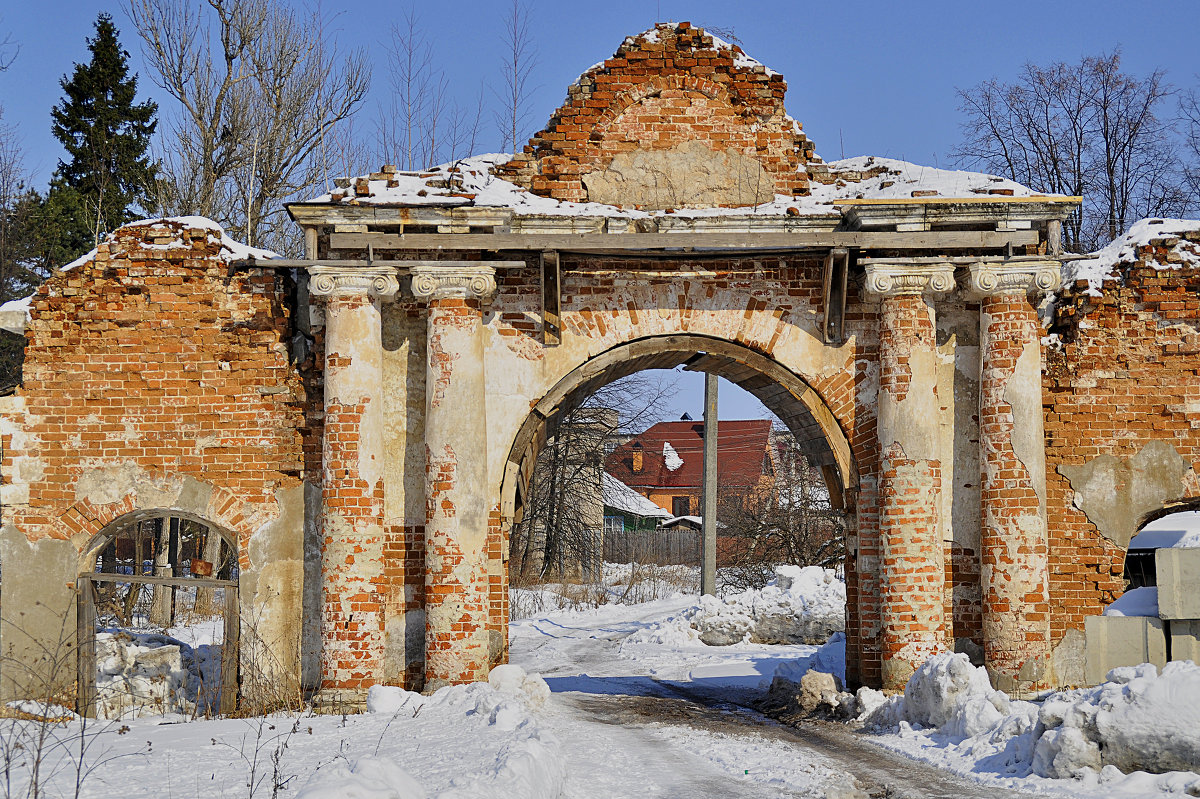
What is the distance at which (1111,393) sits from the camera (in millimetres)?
9703

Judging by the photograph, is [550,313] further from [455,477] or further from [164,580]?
[164,580]

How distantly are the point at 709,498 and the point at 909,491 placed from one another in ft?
35.5

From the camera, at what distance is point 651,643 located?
54.2ft

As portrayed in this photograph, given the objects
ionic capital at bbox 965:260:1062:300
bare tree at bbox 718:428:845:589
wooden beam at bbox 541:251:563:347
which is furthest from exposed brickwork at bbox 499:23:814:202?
bare tree at bbox 718:428:845:589

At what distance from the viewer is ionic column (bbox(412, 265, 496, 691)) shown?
921 cm

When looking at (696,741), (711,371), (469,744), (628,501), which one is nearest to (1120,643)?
(696,741)

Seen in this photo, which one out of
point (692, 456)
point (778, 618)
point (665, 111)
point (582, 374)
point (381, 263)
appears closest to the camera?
point (381, 263)

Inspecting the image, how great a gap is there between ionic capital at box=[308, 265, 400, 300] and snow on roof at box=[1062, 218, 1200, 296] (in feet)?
19.4

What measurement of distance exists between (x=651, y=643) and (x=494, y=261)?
8628mm

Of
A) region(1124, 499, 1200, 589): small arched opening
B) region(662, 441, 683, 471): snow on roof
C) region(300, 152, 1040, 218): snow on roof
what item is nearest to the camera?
region(300, 152, 1040, 218): snow on roof

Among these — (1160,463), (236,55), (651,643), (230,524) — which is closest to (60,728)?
(230,524)

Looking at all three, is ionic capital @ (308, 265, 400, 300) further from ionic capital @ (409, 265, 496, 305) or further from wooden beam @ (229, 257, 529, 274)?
ionic capital @ (409, 265, 496, 305)

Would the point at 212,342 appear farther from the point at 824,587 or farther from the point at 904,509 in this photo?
the point at 824,587

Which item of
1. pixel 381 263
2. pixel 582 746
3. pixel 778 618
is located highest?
pixel 381 263
